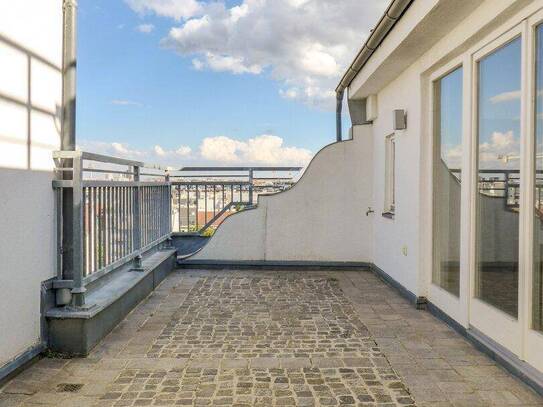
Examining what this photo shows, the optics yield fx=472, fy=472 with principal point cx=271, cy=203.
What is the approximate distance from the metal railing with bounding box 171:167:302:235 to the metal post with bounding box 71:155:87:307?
4.62 metres

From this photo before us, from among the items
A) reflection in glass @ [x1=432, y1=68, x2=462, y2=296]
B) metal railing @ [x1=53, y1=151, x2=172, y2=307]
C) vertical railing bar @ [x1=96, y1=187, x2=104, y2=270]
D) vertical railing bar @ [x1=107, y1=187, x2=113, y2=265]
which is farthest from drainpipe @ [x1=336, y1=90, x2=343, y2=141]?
vertical railing bar @ [x1=96, y1=187, x2=104, y2=270]

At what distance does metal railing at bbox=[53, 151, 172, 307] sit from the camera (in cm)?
387

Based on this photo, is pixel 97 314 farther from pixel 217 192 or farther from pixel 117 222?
pixel 217 192

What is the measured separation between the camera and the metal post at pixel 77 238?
384 centimetres

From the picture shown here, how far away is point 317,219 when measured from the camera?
7.89m

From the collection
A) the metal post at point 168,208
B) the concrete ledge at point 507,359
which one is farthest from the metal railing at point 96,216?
the concrete ledge at point 507,359

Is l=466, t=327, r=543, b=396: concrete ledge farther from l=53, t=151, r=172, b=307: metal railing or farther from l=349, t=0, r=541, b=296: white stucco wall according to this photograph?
l=53, t=151, r=172, b=307: metal railing

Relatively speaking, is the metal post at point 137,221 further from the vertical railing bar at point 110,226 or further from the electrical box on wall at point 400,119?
the electrical box on wall at point 400,119

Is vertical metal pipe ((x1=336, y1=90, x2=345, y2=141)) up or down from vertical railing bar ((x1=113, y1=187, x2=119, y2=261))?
up

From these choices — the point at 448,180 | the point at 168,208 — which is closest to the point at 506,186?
the point at 448,180

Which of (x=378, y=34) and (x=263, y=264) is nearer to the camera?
(x=378, y=34)

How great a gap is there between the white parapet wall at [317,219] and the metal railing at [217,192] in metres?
0.68

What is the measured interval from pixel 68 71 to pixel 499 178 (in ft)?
11.9

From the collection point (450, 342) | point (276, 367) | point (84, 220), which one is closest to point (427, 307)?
point (450, 342)
